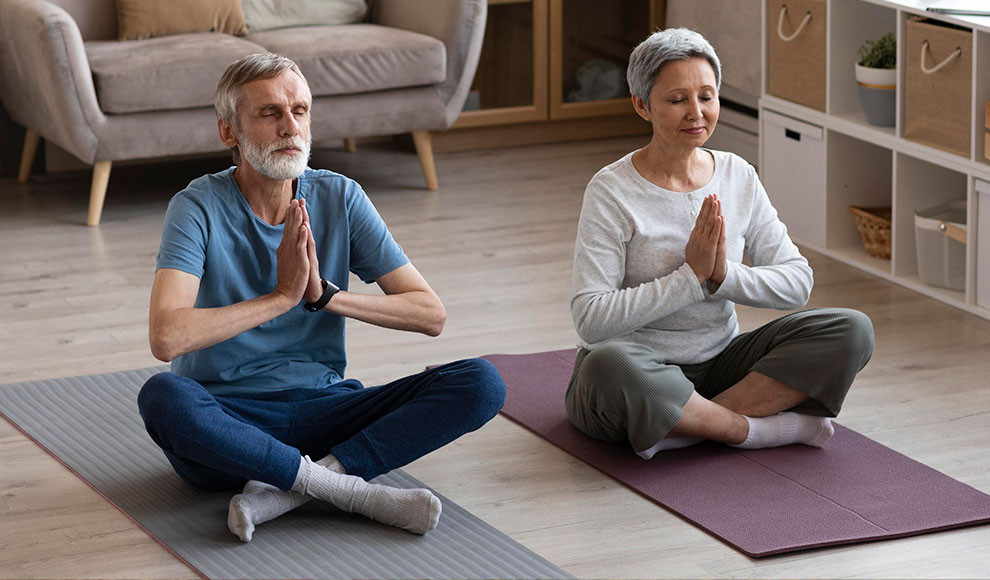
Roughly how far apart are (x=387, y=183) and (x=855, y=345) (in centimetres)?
263

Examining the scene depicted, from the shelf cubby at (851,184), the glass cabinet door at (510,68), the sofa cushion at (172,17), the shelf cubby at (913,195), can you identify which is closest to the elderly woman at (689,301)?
the shelf cubby at (913,195)

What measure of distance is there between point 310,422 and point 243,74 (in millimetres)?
589

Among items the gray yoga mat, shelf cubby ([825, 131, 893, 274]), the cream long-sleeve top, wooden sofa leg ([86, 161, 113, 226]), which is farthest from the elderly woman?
wooden sofa leg ([86, 161, 113, 226])

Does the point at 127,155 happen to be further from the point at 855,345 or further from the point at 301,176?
the point at 855,345

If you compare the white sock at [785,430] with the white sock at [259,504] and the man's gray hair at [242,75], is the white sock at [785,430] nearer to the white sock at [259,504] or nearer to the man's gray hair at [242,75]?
the white sock at [259,504]

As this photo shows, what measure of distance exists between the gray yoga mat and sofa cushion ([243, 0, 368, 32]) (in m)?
2.35

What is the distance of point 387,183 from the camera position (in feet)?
16.3

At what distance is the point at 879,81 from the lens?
3.80 meters

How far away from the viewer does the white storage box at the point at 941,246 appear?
143 inches

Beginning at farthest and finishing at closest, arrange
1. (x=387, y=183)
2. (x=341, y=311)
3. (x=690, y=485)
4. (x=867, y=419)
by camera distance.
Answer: (x=387, y=183) < (x=867, y=419) < (x=690, y=485) < (x=341, y=311)

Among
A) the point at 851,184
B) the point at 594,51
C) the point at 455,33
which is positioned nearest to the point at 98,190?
the point at 455,33

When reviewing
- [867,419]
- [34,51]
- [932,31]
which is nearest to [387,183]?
[34,51]

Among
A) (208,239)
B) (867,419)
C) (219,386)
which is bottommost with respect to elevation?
(867,419)

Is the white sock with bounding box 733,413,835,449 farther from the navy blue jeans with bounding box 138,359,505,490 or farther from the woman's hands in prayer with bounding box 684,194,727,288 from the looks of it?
the navy blue jeans with bounding box 138,359,505,490
